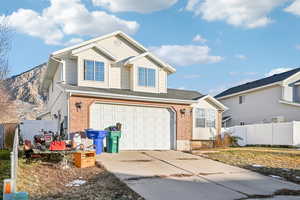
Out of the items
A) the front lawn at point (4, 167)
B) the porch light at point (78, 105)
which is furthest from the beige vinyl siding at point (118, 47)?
the front lawn at point (4, 167)

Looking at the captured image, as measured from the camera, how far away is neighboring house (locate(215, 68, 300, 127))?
2447 cm

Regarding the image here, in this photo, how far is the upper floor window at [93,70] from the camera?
1561 centimetres

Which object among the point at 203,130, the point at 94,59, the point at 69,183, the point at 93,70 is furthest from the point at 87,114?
the point at 203,130

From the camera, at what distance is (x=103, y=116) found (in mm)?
14375

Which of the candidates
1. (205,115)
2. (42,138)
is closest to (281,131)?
(205,115)

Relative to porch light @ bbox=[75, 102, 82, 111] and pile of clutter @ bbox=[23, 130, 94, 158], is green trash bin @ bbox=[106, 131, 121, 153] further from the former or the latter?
pile of clutter @ bbox=[23, 130, 94, 158]

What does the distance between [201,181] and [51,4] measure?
36.3 feet

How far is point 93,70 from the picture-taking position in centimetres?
1584

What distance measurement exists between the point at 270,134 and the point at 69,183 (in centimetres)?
1749

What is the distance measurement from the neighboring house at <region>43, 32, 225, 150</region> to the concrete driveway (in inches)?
116

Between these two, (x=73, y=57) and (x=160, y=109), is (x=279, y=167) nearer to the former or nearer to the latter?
(x=160, y=109)

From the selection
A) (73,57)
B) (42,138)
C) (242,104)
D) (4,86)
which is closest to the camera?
(42,138)

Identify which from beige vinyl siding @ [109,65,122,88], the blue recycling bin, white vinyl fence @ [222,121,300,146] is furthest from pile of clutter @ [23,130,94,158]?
white vinyl fence @ [222,121,300,146]

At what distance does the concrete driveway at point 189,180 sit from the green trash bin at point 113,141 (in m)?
1.10
